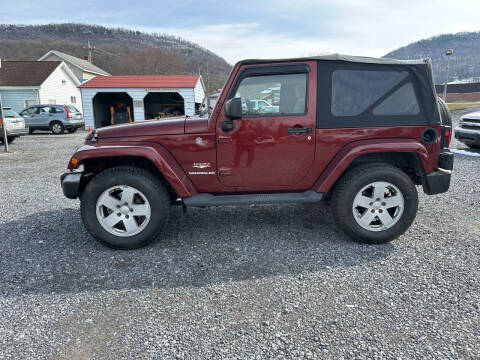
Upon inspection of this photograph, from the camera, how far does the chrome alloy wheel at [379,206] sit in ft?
11.8

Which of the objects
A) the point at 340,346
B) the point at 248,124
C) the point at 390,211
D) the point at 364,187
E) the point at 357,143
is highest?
the point at 248,124

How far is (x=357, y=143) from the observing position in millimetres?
3559

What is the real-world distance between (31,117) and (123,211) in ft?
59.4

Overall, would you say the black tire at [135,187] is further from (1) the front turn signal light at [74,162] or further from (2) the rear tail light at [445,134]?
(2) the rear tail light at [445,134]

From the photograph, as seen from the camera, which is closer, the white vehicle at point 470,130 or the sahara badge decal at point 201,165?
the sahara badge decal at point 201,165

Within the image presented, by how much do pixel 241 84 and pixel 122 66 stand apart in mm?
63449

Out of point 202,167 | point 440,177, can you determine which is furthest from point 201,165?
Answer: point 440,177

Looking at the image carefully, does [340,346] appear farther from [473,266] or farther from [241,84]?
[241,84]

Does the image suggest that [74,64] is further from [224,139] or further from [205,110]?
[224,139]

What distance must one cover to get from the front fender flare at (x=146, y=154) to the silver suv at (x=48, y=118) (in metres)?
17.0

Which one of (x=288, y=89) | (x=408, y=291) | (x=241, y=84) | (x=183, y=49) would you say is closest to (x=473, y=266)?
(x=408, y=291)

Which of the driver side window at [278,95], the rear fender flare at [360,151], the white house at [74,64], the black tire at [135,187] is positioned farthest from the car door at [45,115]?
the white house at [74,64]

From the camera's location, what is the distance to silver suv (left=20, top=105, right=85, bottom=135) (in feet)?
59.4

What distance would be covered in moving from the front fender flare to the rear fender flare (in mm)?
1534
